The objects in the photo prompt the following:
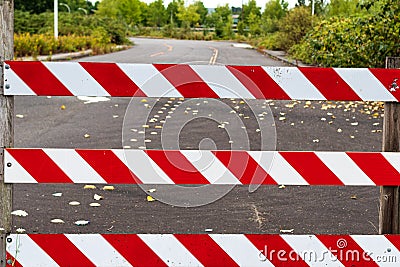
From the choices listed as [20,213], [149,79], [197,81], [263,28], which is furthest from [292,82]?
[263,28]

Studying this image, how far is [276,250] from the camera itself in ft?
13.0

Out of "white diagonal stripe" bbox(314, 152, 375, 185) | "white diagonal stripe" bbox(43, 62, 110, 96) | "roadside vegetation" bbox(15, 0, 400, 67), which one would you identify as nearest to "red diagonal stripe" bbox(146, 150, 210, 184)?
"white diagonal stripe" bbox(43, 62, 110, 96)

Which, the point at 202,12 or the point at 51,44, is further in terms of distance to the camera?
the point at 202,12

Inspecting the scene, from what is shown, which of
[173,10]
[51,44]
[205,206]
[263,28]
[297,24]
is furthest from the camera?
[173,10]

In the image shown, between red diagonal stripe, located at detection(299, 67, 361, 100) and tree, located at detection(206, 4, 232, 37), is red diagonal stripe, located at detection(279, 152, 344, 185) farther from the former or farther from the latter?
A: tree, located at detection(206, 4, 232, 37)

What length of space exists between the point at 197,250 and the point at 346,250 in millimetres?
796

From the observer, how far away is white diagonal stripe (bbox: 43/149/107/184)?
151 inches

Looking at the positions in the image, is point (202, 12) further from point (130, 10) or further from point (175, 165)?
point (175, 165)

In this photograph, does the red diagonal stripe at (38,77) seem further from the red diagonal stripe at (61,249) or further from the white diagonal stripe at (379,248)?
the white diagonal stripe at (379,248)

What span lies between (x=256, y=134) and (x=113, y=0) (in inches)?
3069

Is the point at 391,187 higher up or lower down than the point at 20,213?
higher up

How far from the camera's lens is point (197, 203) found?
22.2 ft

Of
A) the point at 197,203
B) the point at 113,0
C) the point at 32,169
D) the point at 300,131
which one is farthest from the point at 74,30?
the point at 113,0

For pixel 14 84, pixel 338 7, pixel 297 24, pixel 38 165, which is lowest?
pixel 297 24
